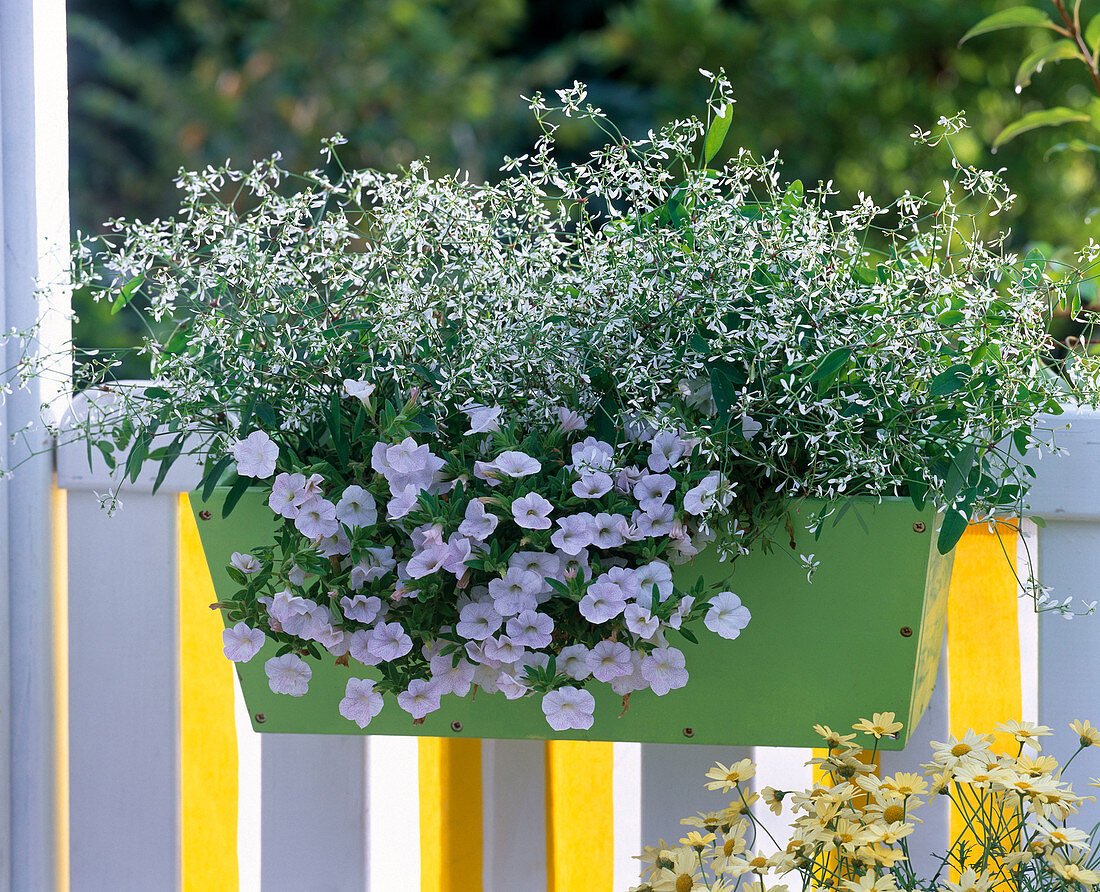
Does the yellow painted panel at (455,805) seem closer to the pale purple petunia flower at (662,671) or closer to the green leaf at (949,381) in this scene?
the pale purple petunia flower at (662,671)

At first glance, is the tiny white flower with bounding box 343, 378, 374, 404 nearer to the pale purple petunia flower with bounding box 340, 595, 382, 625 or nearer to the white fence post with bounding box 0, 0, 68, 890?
the pale purple petunia flower with bounding box 340, 595, 382, 625

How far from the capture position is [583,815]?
1.02 m

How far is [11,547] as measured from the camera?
1.04 metres

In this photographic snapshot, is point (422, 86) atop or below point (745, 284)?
atop

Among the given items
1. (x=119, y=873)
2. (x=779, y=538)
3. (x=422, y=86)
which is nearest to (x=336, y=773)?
(x=119, y=873)

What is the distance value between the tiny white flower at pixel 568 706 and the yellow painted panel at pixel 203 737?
1.71ft

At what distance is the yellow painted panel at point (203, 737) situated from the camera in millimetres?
1056

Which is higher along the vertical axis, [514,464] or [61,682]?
[514,464]

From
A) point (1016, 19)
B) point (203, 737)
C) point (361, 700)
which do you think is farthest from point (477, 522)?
point (1016, 19)

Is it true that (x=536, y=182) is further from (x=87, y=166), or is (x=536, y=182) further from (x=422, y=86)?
(x=87, y=166)

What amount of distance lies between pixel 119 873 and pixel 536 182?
801mm

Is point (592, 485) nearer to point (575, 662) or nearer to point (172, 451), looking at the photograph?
point (575, 662)

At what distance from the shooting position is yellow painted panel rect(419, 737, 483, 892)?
100cm

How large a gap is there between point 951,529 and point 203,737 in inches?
29.7
